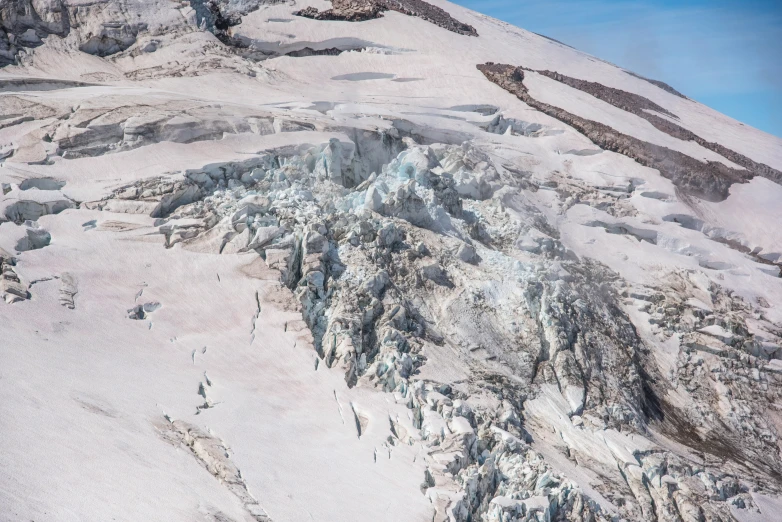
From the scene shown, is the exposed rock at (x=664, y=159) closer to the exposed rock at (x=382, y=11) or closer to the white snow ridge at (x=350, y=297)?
the white snow ridge at (x=350, y=297)

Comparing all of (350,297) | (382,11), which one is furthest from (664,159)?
(350,297)

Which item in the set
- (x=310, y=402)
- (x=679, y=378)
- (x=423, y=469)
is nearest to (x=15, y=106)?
(x=310, y=402)

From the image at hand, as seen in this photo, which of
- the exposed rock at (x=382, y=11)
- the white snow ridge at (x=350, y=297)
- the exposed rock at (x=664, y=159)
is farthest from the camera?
the exposed rock at (x=382, y=11)

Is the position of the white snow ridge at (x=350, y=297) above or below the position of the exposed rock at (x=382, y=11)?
below

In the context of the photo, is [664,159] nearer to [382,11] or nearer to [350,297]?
[382,11]

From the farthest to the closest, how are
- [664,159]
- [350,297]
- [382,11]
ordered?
[382,11] → [664,159] → [350,297]

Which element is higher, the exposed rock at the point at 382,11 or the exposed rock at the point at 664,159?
the exposed rock at the point at 382,11

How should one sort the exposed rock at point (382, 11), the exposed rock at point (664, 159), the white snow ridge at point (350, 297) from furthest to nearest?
the exposed rock at point (382, 11) < the exposed rock at point (664, 159) < the white snow ridge at point (350, 297)

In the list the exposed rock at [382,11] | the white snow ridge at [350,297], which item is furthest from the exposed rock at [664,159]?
the exposed rock at [382,11]

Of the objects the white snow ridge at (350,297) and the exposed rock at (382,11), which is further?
the exposed rock at (382,11)
